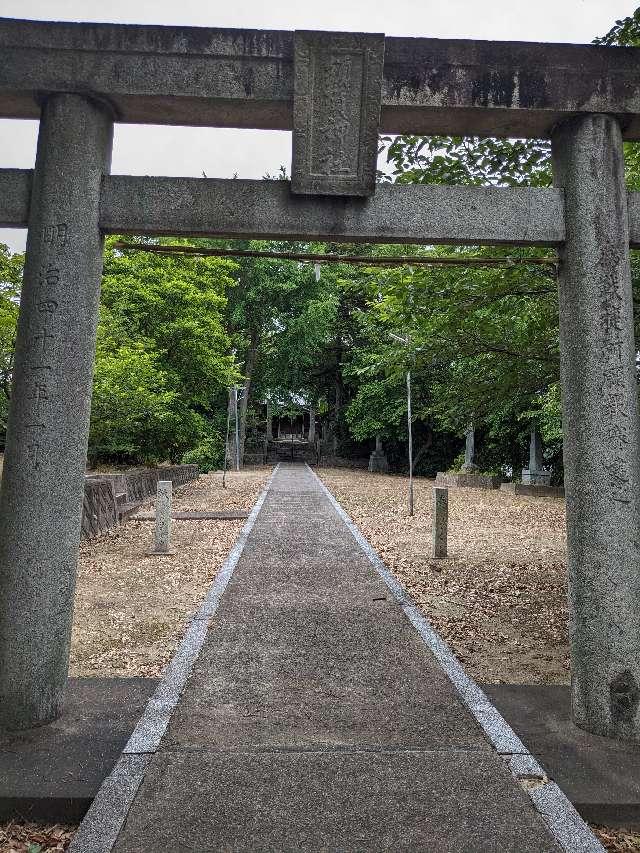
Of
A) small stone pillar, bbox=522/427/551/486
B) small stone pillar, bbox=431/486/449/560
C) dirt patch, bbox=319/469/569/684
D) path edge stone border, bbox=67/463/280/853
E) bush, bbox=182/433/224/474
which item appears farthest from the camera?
bush, bbox=182/433/224/474

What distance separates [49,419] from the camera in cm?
376

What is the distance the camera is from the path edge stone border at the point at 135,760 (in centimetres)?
273

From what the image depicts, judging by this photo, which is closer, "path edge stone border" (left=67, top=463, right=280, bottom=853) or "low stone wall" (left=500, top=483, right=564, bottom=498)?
"path edge stone border" (left=67, top=463, right=280, bottom=853)

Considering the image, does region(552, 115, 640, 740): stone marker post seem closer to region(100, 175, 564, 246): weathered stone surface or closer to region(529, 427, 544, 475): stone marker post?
region(100, 175, 564, 246): weathered stone surface

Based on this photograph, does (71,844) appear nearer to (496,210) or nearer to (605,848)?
(605,848)

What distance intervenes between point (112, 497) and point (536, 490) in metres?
14.1

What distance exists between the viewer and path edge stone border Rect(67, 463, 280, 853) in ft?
8.96

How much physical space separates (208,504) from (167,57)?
13246 millimetres

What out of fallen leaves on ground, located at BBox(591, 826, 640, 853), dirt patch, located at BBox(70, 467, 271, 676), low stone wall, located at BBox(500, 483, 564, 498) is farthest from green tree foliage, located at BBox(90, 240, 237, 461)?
fallen leaves on ground, located at BBox(591, 826, 640, 853)

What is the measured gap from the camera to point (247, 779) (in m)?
3.13

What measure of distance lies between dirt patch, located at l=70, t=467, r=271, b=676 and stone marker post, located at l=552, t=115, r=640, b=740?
3245mm

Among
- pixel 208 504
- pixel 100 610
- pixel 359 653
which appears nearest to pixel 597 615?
pixel 359 653

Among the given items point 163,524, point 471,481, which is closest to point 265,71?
point 163,524

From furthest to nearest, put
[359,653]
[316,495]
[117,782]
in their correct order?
[316,495] → [359,653] → [117,782]
